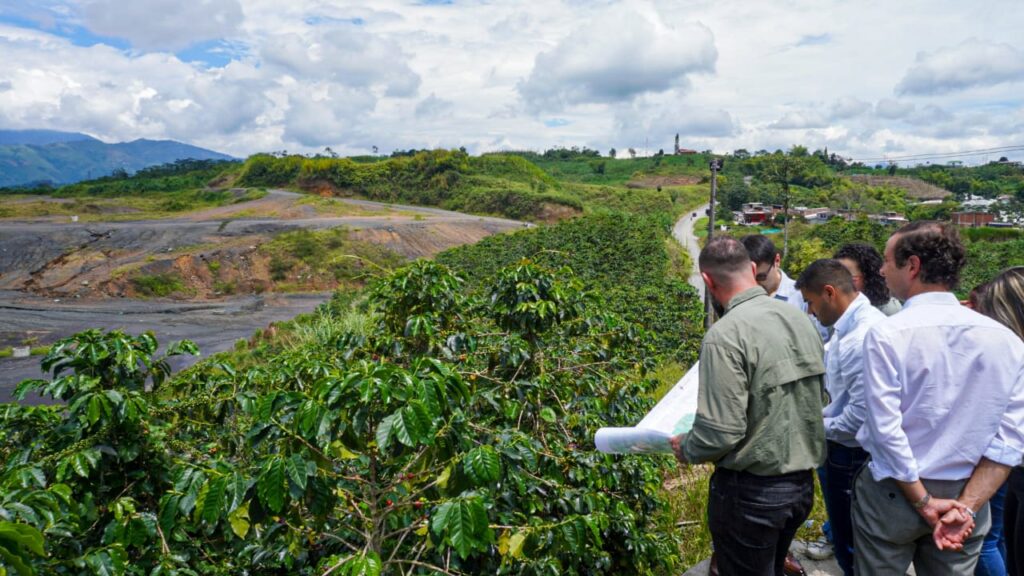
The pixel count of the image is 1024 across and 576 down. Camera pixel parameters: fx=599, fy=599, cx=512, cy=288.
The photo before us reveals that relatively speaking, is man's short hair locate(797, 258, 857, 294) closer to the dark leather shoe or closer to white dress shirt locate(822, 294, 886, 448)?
white dress shirt locate(822, 294, 886, 448)

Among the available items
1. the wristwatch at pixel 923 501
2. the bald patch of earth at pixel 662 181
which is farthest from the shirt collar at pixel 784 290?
the bald patch of earth at pixel 662 181

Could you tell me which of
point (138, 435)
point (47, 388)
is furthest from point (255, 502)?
point (47, 388)

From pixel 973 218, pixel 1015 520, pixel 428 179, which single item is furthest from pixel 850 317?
pixel 973 218

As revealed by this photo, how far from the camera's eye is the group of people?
6.22ft

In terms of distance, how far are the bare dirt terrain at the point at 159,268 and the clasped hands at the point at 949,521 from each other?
1766 centimetres

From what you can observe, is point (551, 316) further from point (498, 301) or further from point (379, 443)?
point (379, 443)

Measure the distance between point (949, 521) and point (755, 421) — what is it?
2.11ft

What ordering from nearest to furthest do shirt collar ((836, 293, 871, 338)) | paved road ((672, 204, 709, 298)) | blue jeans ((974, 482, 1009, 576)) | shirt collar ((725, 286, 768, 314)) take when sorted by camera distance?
1. shirt collar ((725, 286, 768, 314))
2. blue jeans ((974, 482, 1009, 576))
3. shirt collar ((836, 293, 871, 338))
4. paved road ((672, 204, 709, 298))

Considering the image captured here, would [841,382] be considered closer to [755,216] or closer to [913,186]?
[755,216]

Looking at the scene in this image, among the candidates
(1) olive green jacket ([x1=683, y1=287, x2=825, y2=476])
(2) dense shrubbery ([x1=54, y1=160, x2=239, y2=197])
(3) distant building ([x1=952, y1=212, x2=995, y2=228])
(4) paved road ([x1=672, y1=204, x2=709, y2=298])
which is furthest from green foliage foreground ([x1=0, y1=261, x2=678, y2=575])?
(3) distant building ([x1=952, y1=212, x2=995, y2=228])

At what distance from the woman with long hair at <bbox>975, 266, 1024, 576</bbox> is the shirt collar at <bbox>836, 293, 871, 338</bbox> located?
0.45 meters

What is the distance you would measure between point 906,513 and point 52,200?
47348 mm

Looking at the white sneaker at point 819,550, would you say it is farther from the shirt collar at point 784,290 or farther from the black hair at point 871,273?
the shirt collar at point 784,290

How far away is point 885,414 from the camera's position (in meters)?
1.90
